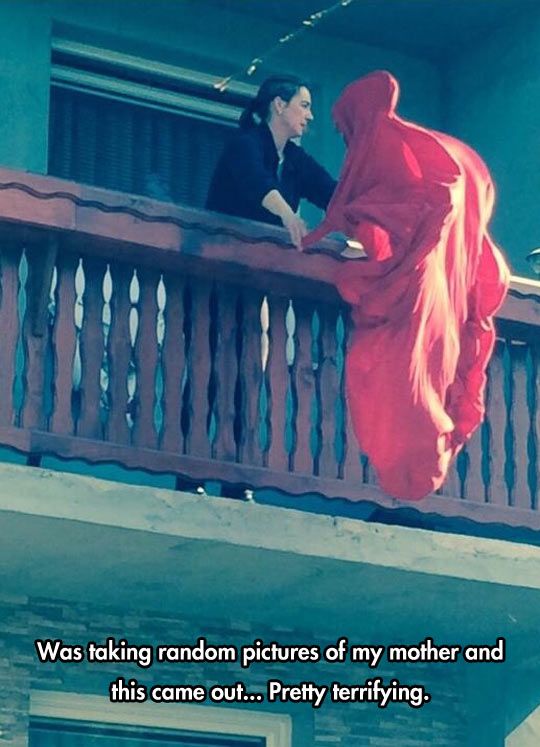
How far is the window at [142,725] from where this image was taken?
11.6 m

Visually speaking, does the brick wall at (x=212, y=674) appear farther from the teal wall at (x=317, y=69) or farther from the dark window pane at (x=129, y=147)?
the dark window pane at (x=129, y=147)

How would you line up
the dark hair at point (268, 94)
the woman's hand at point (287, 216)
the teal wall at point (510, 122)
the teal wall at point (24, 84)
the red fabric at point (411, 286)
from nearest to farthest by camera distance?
1. the red fabric at point (411, 286)
2. the woman's hand at point (287, 216)
3. the dark hair at point (268, 94)
4. the teal wall at point (24, 84)
5. the teal wall at point (510, 122)

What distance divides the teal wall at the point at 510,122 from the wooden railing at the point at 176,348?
8.84ft

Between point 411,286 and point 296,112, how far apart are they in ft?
4.41

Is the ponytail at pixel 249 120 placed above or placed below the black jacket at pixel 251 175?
above

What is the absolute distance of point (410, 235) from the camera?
35.2 feet

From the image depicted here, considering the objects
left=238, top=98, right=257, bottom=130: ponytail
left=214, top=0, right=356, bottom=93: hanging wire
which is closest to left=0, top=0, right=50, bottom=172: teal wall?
left=214, top=0, right=356, bottom=93: hanging wire

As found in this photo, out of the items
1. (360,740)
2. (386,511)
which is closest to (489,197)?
(386,511)

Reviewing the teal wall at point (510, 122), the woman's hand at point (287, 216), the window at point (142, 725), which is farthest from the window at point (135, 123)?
the window at point (142, 725)

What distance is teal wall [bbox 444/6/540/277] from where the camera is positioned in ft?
45.1

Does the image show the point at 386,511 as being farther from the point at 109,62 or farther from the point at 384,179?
the point at 109,62

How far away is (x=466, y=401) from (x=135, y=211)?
5.54 ft

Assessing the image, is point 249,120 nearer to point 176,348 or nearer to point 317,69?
point 176,348

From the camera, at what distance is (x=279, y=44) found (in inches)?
560
